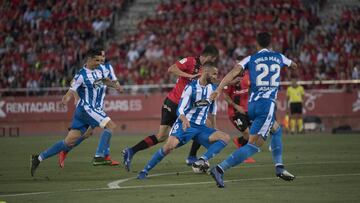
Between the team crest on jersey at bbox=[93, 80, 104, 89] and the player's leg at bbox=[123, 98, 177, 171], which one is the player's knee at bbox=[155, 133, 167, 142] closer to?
the player's leg at bbox=[123, 98, 177, 171]

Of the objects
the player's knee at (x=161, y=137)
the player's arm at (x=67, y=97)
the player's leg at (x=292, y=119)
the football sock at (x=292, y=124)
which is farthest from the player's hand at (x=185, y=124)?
the football sock at (x=292, y=124)

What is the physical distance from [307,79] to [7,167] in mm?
17754

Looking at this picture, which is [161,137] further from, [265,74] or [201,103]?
[265,74]

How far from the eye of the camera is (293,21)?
1437 inches

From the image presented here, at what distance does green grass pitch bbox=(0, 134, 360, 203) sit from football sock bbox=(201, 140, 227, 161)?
0.36 meters

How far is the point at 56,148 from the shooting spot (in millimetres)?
17297

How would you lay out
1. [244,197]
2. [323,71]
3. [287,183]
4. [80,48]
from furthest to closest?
1. [80,48]
2. [323,71]
3. [287,183]
4. [244,197]

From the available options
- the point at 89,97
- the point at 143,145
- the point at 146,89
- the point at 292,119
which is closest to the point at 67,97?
the point at 89,97

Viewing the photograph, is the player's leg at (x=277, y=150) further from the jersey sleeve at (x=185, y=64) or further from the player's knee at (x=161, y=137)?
the jersey sleeve at (x=185, y=64)

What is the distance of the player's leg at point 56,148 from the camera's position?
16.7 m

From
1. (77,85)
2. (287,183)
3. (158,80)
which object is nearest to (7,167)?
(77,85)

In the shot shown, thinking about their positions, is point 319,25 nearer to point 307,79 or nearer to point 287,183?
point 307,79

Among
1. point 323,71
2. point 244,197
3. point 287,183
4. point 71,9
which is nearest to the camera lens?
point 244,197

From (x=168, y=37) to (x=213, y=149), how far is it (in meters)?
22.6
